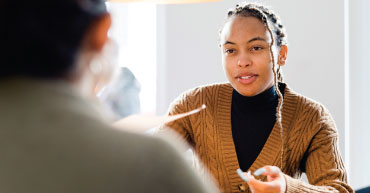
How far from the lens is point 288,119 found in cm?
122

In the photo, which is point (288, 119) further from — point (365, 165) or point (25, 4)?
point (365, 165)

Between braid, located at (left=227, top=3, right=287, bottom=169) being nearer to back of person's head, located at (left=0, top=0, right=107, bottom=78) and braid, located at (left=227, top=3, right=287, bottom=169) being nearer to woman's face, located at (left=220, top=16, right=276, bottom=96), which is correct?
woman's face, located at (left=220, top=16, right=276, bottom=96)

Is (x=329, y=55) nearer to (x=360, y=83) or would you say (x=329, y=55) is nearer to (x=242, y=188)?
(x=360, y=83)

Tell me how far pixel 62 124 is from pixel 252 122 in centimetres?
99

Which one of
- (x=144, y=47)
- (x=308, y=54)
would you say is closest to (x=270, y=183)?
(x=308, y=54)

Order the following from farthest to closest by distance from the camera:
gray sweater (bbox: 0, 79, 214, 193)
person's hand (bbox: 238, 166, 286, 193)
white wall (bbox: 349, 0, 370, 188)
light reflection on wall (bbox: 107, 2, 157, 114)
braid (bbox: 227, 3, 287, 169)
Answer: light reflection on wall (bbox: 107, 2, 157, 114) → white wall (bbox: 349, 0, 370, 188) → braid (bbox: 227, 3, 287, 169) → person's hand (bbox: 238, 166, 286, 193) → gray sweater (bbox: 0, 79, 214, 193)

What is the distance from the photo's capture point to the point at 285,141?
47.1 inches

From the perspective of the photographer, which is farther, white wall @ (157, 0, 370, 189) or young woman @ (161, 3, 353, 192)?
white wall @ (157, 0, 370, 189)

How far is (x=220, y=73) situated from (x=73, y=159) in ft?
7.46

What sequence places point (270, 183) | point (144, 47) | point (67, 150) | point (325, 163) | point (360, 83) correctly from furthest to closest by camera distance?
point (144, 47), point (360, 83), point (325, 163), point (270, 183), point (67, 150)

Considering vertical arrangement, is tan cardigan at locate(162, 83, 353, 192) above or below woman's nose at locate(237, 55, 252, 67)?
below

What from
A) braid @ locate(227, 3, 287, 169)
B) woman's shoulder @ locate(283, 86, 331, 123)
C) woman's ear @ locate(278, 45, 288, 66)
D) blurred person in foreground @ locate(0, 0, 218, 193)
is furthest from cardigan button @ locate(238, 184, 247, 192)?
blurred person in foreground @ locate(0, 0, 218, 193)

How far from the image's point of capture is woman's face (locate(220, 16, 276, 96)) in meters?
1.20

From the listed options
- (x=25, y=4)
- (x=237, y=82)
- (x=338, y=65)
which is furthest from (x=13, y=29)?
(x=338, y=65)
